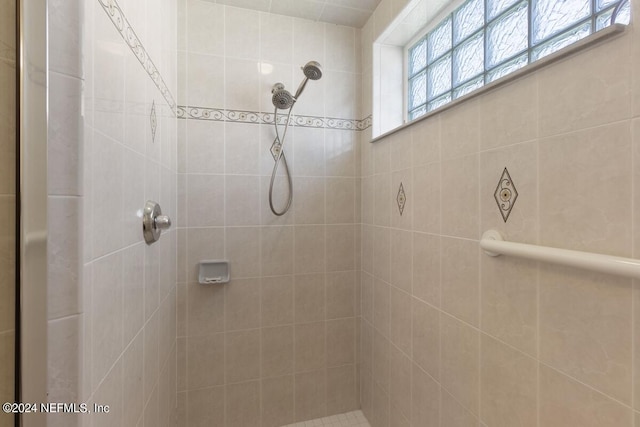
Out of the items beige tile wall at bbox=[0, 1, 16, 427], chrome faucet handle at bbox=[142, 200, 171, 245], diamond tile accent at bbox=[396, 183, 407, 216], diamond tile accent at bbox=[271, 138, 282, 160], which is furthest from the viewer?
diamond tile accent at bbox=[271, 138, 282, 160]

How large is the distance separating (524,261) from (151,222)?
1.11m

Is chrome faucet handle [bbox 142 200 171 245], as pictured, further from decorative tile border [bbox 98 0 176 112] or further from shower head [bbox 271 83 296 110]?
shower head [bbox 271 83 296 110]

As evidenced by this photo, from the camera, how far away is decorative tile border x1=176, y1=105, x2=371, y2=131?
1401 mm

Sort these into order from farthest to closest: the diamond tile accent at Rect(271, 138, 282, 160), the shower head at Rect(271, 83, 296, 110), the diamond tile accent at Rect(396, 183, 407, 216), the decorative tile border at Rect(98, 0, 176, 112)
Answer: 1. the diamond tile accent at Rect(271, 138, 282, 160)
2. the shower head at Rect(271, 83, 296, 110)
3. the diamond tile accent at Rect(396, 183, 407, 216)
4. the decorative tile border at Rect(98, 0, 176, 112)

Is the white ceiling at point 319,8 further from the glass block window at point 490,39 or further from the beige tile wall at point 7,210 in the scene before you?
the beige tile wall at point 7,210

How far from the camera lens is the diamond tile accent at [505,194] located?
0.74 meters

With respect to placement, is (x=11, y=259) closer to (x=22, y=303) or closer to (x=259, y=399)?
(x=22, y=303)

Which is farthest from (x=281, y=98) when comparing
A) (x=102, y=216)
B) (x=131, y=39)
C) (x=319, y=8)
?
(x=102, y=216)

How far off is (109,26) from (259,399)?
1.68 meters

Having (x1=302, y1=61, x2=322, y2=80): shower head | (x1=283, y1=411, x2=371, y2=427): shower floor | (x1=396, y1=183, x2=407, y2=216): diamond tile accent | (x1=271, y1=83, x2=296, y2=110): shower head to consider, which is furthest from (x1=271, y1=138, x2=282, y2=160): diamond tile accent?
(x1=283, y1=411, x2=371, y2=427): shower floor

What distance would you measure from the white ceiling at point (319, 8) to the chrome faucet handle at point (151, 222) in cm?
115

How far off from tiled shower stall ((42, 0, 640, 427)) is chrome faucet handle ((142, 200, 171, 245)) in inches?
1.8

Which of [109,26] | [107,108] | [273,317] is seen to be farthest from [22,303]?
[273,317]

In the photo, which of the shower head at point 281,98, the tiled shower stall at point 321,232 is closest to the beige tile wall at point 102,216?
the tiled shower stall at point 321,232
